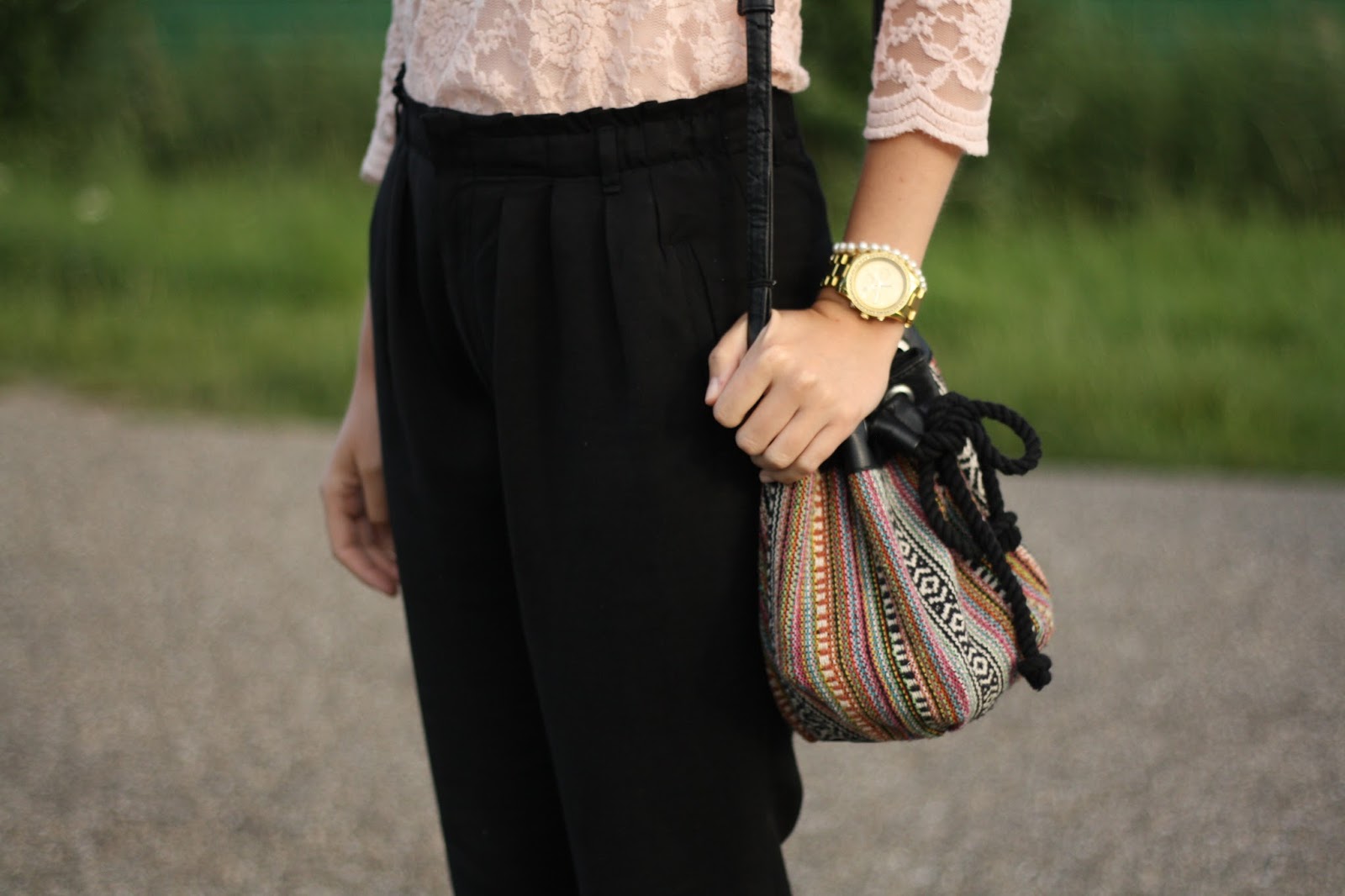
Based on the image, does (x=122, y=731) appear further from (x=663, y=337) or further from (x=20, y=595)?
(x=663, y=337)

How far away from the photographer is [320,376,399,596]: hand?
1.44 m

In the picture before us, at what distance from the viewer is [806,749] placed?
2889 millimetres

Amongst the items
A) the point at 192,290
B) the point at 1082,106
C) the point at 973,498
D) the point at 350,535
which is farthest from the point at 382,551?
the point at 1082,106

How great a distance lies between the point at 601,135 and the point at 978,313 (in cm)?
423

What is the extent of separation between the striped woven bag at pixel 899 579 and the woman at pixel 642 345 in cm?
5

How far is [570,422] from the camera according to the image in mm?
1074

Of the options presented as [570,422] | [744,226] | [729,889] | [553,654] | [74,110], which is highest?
[744,226]

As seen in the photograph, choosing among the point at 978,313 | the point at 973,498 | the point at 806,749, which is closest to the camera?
the point at 973,498

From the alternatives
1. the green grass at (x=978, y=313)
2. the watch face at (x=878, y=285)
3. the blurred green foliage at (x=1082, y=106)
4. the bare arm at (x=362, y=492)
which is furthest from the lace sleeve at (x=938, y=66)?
the blurred green foliage at (x=1082, y=106)

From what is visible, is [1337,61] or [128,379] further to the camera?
[1337,61]

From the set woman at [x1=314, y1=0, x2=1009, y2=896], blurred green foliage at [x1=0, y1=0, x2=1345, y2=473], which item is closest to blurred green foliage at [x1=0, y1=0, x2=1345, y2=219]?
blurred green foliage at [x1=0, y1=0, x2=1345, y2=473]

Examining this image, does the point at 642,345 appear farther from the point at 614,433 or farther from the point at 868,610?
the point at 868,610

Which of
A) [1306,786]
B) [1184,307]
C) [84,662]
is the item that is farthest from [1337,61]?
[84,662]

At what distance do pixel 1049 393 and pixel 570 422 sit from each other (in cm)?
365
